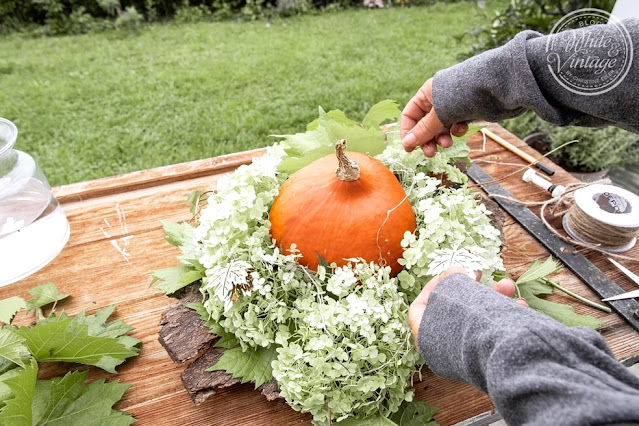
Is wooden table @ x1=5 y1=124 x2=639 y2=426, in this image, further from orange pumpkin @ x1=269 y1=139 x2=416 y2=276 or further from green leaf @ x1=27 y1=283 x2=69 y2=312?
orange pumpkin @ x1=269 y1=139 x2=416 y2=276

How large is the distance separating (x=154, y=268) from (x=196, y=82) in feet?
7.82

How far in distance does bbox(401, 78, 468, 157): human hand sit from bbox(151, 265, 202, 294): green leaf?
56 cm

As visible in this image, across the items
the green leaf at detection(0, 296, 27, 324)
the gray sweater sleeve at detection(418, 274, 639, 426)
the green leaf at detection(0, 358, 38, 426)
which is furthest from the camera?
the green leaf at detection(0, 296, 27, 324)

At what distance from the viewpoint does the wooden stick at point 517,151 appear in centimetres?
134

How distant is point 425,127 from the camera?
3.28 feet

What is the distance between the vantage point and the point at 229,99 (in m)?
2.98

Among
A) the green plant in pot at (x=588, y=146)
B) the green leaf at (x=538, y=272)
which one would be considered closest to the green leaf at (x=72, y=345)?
the green leaf at (x=538, y=272)

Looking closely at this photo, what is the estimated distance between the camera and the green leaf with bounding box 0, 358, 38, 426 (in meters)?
0.70

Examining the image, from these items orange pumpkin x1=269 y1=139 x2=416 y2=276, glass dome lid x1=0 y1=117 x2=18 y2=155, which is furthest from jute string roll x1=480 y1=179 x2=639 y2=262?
glass dome lid x1=0 y1=117 x2=18 y2=155

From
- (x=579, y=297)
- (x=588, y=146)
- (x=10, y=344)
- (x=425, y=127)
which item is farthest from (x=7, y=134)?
(x=588, y=146)

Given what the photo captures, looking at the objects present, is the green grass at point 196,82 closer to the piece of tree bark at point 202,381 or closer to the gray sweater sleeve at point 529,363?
the piece of tree bark at point 202,381

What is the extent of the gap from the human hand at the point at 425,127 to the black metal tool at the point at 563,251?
0.86 ft

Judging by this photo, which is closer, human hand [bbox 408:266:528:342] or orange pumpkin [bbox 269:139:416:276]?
human hand [bbox 408:266:528:342]

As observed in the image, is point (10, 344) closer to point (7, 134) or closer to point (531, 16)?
point (7, 134)
